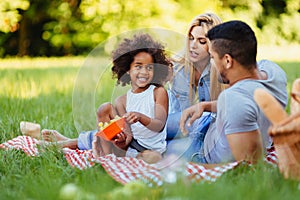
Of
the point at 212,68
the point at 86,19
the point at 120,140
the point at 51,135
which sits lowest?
the point at 51,135

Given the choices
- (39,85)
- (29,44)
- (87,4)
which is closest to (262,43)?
(87,4)

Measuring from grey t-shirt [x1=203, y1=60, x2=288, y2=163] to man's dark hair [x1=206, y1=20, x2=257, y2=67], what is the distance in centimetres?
11

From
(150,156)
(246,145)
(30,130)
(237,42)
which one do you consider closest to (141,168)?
(150,156)

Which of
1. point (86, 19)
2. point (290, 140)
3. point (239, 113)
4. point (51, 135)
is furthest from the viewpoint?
point (86, 19)

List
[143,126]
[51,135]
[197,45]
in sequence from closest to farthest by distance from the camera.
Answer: [143,126] → [197,45] → [51,135]

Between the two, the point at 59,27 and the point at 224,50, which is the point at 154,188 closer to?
the point at 224,50

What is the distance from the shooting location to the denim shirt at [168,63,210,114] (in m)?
2.72

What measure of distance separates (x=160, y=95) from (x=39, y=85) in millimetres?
3164

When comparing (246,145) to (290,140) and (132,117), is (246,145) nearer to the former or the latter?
(290,140)

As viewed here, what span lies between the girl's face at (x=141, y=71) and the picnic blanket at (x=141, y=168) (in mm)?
360

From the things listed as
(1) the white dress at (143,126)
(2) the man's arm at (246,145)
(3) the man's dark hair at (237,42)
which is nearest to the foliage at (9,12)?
(1) the white dress at (143,126)

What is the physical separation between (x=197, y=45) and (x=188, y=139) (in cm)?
52

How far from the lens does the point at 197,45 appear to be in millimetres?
2881

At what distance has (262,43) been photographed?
600 inches
